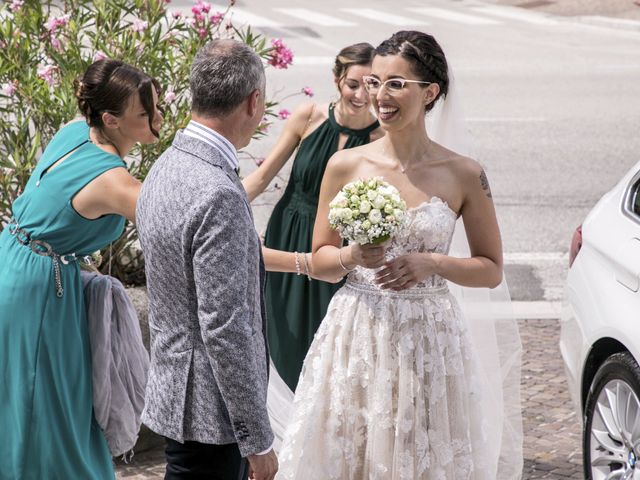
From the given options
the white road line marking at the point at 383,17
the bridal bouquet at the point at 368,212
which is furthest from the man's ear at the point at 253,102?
the white road line marking at the point at 383,17

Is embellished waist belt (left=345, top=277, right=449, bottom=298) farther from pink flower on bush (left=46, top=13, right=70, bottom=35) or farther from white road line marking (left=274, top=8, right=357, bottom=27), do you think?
white road line marking (left=274, top=8, right=357, bottom=27)

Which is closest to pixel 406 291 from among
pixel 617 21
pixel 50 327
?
pixel 50 327

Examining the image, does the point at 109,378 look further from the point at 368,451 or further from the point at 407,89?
the point at 407,89

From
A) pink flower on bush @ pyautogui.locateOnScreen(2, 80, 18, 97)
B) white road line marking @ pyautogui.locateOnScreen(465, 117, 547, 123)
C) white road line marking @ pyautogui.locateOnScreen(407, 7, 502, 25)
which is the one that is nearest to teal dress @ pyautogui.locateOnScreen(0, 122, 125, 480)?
pink flower on bush @ pyautogui.locateOnScreen(2, 80, 18, 97)

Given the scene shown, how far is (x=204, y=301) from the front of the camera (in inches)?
117

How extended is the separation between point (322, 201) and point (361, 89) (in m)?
1.08

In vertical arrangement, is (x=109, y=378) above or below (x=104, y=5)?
below

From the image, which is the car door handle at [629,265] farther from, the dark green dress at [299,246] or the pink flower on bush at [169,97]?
the pink flower on bush at [169,97]

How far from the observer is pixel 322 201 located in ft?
13.8

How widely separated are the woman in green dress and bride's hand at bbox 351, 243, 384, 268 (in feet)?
4.01

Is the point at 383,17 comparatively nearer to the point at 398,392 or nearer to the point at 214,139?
the point at 398,392

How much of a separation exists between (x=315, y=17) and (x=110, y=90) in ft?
66.6

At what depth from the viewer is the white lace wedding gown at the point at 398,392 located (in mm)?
3922

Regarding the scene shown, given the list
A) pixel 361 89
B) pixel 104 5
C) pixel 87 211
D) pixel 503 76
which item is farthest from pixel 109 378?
pixel 503 76
